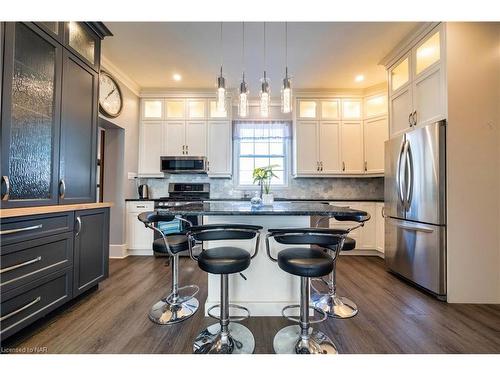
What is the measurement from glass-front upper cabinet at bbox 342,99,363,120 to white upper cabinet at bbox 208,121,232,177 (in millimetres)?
2133

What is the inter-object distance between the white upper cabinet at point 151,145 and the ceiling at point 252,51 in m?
0.73

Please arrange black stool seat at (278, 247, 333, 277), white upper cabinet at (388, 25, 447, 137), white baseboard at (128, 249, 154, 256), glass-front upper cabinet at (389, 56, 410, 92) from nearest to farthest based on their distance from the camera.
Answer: black stool seat at (278, 247, 333, 277), white upper cabinet at (388, 25, 447, 137), glass-front upper cabinet at (389, 56, 410, 92), white baseboard at (128, 249, 154, 256)

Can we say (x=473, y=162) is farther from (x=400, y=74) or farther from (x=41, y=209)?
(x=41, y=209)

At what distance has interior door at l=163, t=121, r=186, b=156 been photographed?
416 cm

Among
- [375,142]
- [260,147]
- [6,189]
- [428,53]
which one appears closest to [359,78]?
[375,142]

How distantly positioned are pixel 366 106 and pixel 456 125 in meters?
2.05

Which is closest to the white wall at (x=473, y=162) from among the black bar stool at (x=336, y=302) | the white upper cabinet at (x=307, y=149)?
the black bar stool at (x=336, y=302)

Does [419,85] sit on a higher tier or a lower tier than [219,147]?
higher

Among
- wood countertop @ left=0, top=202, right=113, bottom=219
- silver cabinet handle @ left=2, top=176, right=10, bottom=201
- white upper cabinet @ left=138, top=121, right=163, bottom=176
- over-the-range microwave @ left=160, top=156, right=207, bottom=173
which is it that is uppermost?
white upper cabinet @ left=138, top=121, right=163, bottom=176

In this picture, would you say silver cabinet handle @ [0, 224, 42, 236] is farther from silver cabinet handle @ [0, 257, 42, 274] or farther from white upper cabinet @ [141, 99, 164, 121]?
white upper cabinet @ [141, 99, 164, 121]

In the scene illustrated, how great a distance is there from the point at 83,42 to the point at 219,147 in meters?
2.30

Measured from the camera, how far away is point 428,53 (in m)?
2.56

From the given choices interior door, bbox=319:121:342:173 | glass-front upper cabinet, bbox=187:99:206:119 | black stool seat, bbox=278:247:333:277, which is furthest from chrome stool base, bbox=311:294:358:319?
glass-front upper cabinet, bbox=187:99:206:119

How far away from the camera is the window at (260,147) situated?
14.7ft
